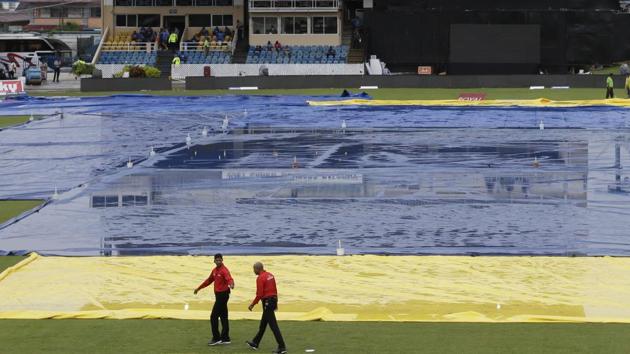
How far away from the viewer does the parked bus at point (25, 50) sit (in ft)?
329

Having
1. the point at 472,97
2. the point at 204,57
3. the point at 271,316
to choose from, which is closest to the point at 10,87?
the point at 204,57

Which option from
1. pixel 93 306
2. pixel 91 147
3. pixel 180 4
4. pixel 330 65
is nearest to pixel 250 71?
pixel 330 65

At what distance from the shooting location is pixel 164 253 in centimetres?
2636

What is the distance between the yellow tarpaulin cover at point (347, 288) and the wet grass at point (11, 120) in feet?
110

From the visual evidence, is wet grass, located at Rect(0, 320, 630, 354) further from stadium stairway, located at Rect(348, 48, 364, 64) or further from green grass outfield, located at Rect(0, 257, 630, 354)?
stadium stairway, located at Rect(348, 48, 364, 64)

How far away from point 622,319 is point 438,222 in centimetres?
1029

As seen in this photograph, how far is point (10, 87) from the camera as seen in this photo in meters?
78.4

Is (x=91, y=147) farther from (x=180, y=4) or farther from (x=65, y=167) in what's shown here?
(x=180, y=4)

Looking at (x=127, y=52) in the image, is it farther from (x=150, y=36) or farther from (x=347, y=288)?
(x=347, y=288)

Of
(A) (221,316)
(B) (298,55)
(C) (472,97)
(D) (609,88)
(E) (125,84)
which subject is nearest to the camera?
(A) (221,316)

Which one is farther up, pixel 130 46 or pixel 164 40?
pixel 164 40

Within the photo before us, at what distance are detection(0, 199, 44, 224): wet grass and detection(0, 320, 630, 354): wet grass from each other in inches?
484

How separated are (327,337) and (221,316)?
1860 millimetres

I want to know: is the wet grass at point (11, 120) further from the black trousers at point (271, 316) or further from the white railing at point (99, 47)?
the black trousers at point (271, 316)
